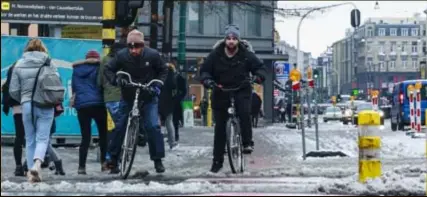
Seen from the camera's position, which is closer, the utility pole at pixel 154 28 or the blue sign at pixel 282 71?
the utility pole at pixel 154 28

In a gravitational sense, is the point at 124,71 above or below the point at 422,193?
above

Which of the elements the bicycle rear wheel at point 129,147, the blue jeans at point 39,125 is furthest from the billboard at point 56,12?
the bicycle rear wheel at point 129,147

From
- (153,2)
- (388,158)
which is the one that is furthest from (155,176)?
(153,2)

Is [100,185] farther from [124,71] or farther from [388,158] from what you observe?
[388,158]

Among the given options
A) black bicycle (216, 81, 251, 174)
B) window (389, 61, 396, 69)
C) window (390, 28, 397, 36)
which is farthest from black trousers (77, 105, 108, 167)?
window (390, 28, 397, 36)

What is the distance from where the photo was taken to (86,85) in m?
11.8

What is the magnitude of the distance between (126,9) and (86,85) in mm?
1908

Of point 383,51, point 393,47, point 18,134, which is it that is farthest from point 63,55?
point 393,47

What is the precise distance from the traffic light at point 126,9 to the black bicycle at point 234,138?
3.08 metres

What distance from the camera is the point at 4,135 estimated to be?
1781 cm

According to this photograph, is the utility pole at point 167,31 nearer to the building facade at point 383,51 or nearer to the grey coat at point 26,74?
the grey coat at point 26,74

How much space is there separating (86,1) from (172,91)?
2.96m

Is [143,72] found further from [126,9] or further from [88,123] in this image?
[126,9]

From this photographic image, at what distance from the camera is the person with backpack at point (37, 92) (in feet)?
33.3
